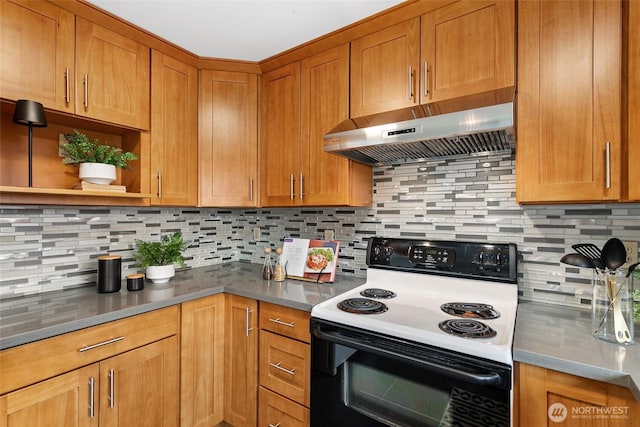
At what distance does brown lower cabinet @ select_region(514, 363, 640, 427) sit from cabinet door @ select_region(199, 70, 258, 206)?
1742mm

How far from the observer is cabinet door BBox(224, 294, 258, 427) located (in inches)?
68.4

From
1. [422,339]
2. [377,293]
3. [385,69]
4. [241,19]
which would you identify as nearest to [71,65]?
[241,19]


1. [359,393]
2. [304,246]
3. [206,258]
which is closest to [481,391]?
[359,393]

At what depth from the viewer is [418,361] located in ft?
3.65

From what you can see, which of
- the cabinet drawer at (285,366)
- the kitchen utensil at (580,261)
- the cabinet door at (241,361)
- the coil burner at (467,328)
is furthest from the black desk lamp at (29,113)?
the kitchen utensil at (580,261)

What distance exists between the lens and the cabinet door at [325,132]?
70.6 inches

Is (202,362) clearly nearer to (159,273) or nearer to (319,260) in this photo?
(159,273)

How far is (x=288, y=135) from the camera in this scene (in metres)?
2.03

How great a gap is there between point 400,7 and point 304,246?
147 centimetres

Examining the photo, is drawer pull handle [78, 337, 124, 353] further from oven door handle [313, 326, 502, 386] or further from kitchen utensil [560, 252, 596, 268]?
kitchen utensil [560, 252, 596, 268]

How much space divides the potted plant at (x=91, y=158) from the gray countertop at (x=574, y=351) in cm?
203

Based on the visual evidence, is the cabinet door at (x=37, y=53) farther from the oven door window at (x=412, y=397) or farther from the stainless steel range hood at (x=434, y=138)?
the oven door window at (x=412, y=397)

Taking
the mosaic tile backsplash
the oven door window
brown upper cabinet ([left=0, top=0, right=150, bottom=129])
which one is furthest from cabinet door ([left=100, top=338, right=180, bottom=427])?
brown upper cabinet ([left=0, top=0, right=150, bottom=129])

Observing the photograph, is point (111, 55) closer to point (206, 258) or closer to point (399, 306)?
point (206, 258)
